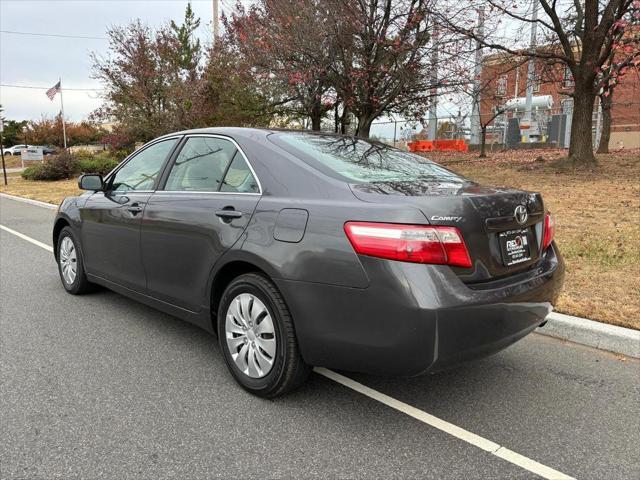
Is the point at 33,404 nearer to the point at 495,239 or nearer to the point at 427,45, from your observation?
the point at 495,239

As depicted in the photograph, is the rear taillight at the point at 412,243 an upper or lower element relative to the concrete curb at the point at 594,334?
upper

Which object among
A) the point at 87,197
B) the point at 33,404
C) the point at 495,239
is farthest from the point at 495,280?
the point at 87,197

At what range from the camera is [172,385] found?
3318 mm

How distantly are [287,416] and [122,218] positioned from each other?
2212mm

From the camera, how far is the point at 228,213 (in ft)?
10.5

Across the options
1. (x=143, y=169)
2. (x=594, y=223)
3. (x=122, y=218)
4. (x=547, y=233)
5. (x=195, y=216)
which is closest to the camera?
(x=547, y=233)

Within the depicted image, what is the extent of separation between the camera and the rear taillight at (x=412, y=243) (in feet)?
8.11

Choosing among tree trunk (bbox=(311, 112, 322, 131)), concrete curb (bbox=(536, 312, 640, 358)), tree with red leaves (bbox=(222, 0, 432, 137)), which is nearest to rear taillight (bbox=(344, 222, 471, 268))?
concrete curb (bbox=(536, 312, 640, 358))

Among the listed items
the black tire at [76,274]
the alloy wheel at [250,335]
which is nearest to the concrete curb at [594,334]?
the alloy wheel at [250,335]

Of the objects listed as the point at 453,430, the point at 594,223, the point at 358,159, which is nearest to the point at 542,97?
the point at 594,223

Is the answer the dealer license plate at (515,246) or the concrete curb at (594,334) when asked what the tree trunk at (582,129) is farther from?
the dealer license plate at (515,246)

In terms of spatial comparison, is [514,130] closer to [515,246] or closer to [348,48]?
[348,48]

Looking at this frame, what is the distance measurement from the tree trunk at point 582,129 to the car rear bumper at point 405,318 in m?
12.4

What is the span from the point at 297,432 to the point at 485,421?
1.05m
